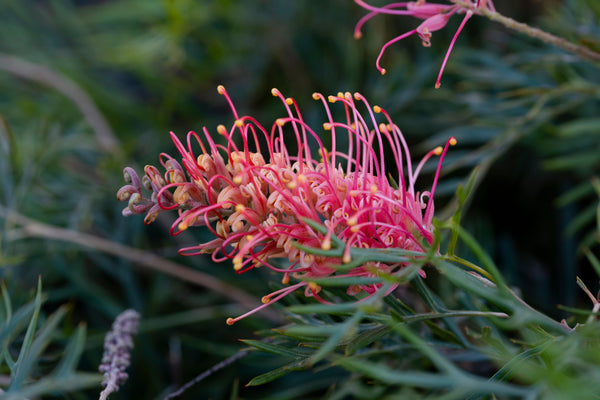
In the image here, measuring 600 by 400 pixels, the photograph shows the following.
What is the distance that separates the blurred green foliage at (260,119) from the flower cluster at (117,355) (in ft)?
0.21

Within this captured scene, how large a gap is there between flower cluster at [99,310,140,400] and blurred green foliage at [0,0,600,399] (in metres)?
0.07

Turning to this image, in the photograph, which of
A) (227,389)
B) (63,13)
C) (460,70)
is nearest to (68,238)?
(227,389)

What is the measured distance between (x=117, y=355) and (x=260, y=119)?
2.07ft

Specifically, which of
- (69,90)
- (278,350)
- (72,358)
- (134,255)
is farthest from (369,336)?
(69,90)

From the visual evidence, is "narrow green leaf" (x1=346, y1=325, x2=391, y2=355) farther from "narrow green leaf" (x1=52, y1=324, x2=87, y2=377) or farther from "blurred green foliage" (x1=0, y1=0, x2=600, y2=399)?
"narrow green leaf" (x1=52, y1=324, x2=87, y2=377)

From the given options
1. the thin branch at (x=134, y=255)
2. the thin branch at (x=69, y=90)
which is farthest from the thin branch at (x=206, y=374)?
the thin branch at (x=69, y=90)

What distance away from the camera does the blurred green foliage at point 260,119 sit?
58 cm

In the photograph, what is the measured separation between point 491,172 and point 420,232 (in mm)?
489

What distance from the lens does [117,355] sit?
14.3 inches

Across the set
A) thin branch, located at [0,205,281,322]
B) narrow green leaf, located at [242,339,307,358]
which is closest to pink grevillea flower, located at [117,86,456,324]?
narrow green leaf, located at [242,339,307,358]

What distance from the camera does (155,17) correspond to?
36.8 inches

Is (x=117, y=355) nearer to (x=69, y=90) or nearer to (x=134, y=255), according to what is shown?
(x=134, y=255)

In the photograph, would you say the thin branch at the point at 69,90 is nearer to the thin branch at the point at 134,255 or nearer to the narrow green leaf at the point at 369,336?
the thin branch at the point at 134,255

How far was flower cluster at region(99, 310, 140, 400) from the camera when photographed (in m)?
0.33
